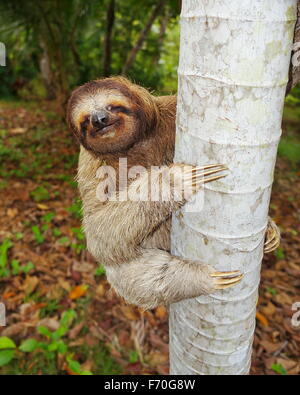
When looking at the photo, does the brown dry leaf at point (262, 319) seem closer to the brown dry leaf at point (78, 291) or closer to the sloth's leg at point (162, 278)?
the brown dry leaf at point (78, 291)

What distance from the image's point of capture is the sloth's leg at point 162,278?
1990 millimetres

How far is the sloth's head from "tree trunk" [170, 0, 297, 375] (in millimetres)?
1064

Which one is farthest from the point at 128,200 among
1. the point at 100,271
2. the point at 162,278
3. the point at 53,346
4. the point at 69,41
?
the point at 69,41

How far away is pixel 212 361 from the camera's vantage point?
7.31 feet

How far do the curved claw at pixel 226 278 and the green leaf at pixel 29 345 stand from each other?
3.27 metres

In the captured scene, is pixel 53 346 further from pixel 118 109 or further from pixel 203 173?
pixel 203 173

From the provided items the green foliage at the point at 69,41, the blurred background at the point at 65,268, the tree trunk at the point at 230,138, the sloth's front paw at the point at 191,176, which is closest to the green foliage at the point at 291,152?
the blurred background at the point at 65,268

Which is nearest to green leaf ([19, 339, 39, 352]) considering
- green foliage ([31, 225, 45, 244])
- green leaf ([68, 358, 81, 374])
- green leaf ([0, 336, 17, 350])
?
green leaf ([0, 336, 17, 350])

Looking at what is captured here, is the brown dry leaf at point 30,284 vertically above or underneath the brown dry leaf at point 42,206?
underneath

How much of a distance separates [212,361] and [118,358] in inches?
102

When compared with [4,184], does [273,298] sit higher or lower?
lower

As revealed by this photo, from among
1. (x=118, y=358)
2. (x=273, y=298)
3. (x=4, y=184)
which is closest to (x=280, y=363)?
(x=273, y=298)

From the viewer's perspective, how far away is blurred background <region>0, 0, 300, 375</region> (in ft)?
14.4
